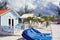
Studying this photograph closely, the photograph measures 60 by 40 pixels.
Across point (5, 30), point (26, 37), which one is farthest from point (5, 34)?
point (26, 37)

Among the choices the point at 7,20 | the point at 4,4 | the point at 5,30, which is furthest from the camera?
the point at 4,4

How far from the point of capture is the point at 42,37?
41.6 ft

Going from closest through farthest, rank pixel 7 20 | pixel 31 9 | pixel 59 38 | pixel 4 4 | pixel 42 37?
pixel 59 38 < pixel 42 37 < pixel 7 20 < pixel 4 4 < pixel 31 9

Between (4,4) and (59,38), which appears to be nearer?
(59,38)

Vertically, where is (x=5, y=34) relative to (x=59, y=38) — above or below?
below

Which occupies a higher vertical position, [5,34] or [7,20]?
[7,20]

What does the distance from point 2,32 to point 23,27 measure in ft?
13.7

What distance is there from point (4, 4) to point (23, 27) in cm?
4238

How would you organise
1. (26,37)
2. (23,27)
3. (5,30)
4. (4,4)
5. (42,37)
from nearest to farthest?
(42,37) < (26,37) < (5,30) < (23,27) < (4,4)

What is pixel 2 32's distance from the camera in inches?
883

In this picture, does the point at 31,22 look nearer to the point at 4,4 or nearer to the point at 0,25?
the point at 0,25

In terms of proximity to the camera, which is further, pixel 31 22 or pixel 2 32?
pixel 31 22

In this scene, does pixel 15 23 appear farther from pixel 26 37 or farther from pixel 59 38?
pixel 59 38

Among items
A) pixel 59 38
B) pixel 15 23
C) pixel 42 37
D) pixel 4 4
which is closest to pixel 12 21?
pixel 15 23
